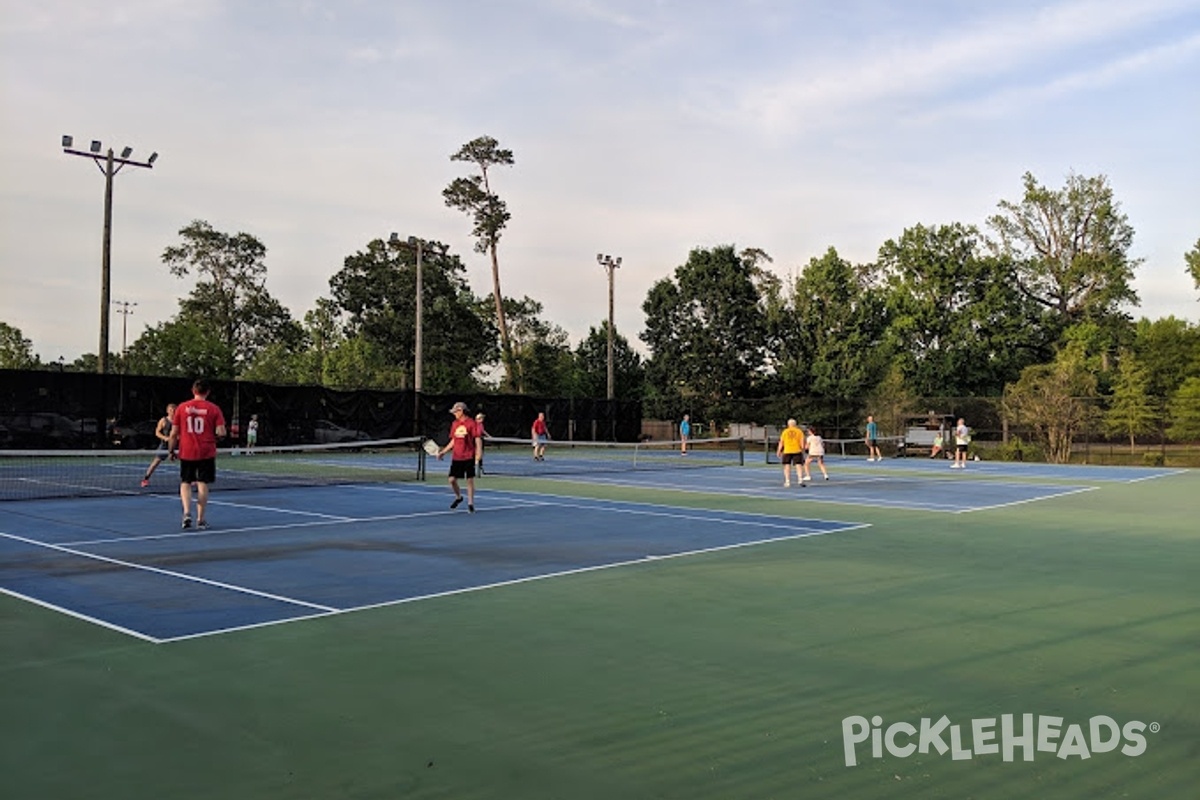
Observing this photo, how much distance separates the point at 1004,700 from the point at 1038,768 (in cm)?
100

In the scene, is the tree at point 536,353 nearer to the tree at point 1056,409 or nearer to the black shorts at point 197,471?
the tree at point 1056,409

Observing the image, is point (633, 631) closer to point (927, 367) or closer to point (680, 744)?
point (680, 744)

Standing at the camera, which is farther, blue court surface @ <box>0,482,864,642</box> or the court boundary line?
the court boundary line

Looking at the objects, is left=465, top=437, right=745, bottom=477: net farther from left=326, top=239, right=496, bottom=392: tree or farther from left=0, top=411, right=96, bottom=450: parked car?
left=326, top=239, right=496, bottom=392: tree

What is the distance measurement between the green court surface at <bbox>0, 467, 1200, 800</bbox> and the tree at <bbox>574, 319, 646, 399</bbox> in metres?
50.2

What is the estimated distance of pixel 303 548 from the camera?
10.3 m

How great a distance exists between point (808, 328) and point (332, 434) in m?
28.1

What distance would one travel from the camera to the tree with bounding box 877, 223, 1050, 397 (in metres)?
51.4

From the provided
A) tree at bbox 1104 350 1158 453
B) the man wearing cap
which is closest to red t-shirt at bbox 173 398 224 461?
the man wearing cap

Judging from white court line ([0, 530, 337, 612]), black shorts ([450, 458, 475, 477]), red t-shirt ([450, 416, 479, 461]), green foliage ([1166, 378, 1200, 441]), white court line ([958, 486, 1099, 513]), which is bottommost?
white court line ([0, 530, 337, 612])

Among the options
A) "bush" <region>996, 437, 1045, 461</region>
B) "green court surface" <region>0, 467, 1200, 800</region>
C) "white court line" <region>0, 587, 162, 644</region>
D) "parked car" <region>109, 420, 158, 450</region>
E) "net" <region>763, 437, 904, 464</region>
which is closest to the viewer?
"green court surface" <region>0, 467, 1200, 800</region>

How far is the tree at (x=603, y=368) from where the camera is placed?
59.0 meters

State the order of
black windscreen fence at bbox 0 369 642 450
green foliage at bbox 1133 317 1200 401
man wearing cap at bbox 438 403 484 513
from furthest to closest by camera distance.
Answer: green foliage at bbox 1133 317 1200 401
black windscreen fence at bbox 0 369 642 450
man wearing cap at bbox 438 403 484 513

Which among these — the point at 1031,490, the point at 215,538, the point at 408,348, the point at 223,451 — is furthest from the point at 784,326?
the point at 215,538
